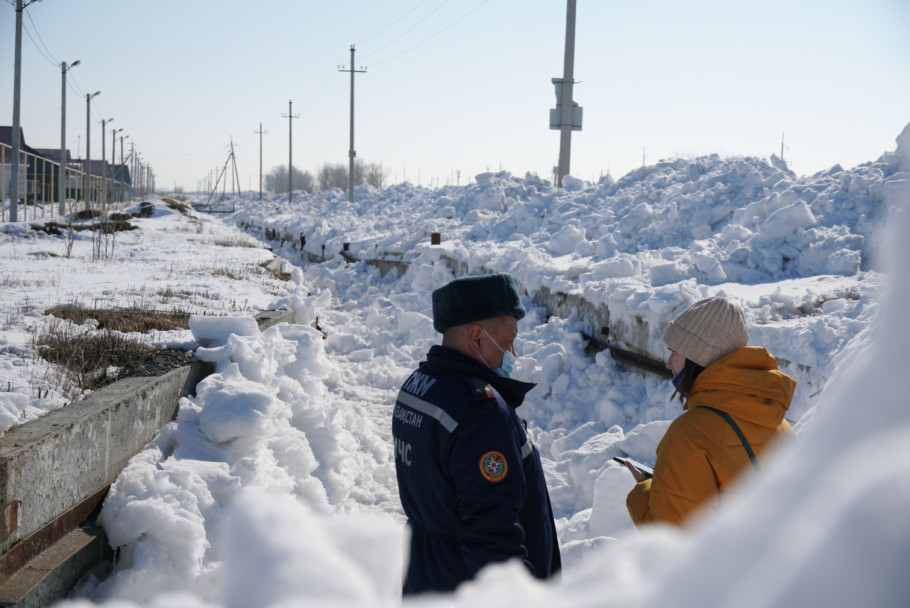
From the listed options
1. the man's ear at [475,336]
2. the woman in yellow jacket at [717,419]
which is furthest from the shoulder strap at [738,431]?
the man's ear at [475,336]

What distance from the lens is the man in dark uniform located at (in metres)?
2.23

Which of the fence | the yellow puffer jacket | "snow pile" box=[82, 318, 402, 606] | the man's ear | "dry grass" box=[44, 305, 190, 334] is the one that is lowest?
"snow pile" box=[82, 318, 402, 606]

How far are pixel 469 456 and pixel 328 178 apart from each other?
335 feet

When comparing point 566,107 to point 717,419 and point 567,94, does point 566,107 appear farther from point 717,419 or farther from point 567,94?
point 717,419

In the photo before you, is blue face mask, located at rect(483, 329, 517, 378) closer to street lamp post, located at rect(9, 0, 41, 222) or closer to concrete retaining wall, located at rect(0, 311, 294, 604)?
concrete retaining wall, located at rect(0, 311, 294, 604)

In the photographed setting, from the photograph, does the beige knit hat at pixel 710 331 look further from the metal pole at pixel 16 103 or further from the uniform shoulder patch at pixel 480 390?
the metal pole at pixel 16 103

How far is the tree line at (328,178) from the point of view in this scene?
86.7 metres

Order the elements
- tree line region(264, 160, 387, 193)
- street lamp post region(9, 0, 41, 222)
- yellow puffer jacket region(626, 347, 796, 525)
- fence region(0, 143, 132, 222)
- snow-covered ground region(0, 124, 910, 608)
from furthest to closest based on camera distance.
Answer: tree line region(264, 160, 387, 193) → fence region(0, 143, 132, 222) → street lamp post region(9, 0, 41, 222) → yellow puffer jacket region(626, 347, 796, 525) → snow-covered ground region(0, 124, 910, 608)

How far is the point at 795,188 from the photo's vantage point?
9.45 meters

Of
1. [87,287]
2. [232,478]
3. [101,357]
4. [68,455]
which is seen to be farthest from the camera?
[87,287]

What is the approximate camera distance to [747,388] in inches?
87.8

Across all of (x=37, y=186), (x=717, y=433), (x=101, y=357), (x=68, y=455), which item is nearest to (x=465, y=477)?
(x=717, y=433)

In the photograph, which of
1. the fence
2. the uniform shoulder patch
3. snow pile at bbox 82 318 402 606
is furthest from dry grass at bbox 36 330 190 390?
the fence

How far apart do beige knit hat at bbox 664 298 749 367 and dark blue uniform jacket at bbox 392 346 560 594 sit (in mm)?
585
